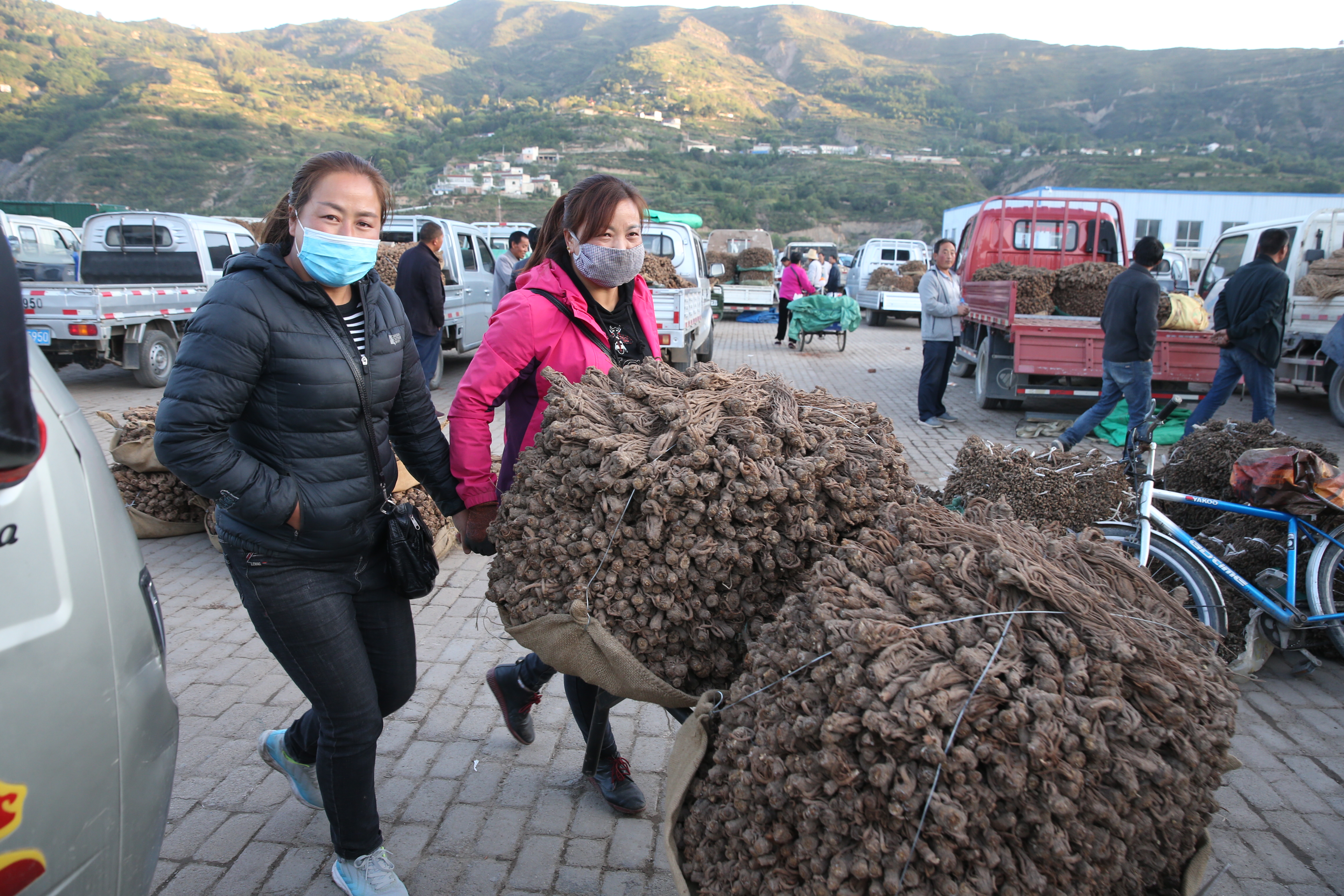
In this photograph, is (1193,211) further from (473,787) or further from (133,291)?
(473,787)

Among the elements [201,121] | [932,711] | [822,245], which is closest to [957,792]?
[932,711]

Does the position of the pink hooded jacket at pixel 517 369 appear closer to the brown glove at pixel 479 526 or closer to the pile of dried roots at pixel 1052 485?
the brown glove at pixel 479 526

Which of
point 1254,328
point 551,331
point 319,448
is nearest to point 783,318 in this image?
point 1254,328

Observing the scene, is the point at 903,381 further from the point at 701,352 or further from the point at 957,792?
→ the point at 957,792

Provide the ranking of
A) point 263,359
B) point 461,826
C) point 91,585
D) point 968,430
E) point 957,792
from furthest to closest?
1. point 968,430
2. point 461,826
3. point 263,359
4. point 91,585
5. point 957,792

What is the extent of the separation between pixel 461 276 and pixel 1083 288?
8988 mm

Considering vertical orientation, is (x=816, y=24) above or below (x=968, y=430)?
above

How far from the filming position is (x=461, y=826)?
262cm

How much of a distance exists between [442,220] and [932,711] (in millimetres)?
12163

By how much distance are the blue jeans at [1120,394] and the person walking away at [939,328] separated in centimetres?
173

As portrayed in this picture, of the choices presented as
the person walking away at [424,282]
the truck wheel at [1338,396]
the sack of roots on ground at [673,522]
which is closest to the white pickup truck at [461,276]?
the person walking away at [424,282]

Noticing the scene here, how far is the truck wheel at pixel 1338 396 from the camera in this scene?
8969mm

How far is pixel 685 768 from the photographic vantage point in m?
1.52

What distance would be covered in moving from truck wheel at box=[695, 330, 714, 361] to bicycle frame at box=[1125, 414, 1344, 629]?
369 inches
